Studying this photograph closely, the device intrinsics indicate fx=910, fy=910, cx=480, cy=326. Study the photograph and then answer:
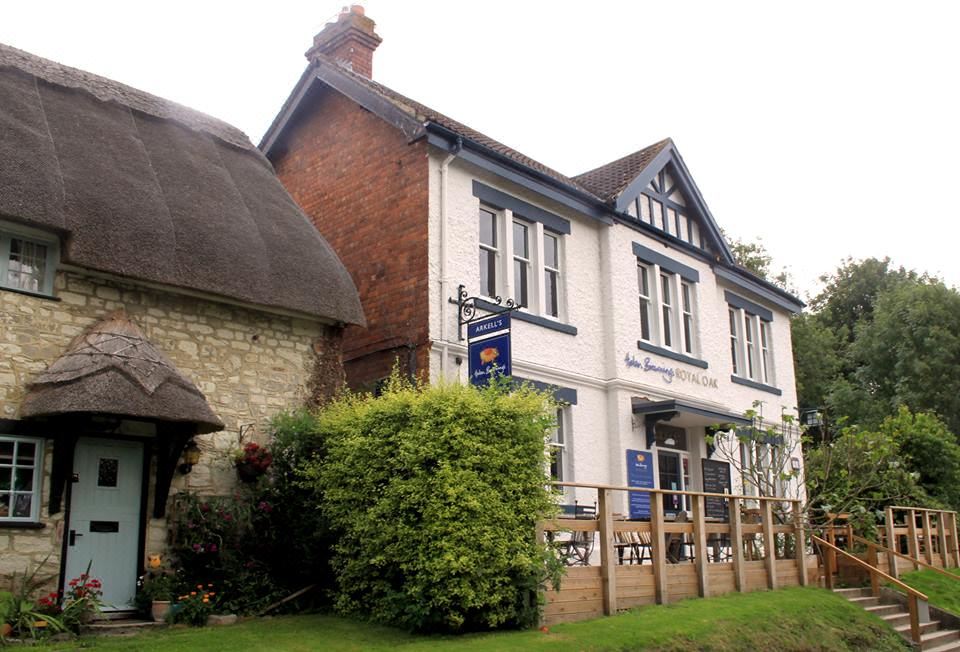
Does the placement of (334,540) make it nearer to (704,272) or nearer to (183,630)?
(183,630)

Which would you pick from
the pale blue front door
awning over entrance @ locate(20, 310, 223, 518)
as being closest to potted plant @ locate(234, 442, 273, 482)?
awning over entrance @ locate(20, 310, 223, 518)

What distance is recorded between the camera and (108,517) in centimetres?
1159

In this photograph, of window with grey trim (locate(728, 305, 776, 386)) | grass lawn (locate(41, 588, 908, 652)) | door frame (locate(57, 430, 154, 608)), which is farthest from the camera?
window with grey trim (locate(728, 305, 776, 386))

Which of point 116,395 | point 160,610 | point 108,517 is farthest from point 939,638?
point 116,395

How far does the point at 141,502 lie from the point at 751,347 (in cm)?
1710

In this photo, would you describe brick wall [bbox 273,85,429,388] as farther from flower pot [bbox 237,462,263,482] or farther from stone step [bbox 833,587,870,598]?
stone step [bbox 833,587,870,598]

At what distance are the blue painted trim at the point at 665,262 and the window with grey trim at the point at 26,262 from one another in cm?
1172

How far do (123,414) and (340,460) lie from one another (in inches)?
112

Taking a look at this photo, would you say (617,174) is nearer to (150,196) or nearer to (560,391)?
(560,391)

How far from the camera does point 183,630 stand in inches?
413

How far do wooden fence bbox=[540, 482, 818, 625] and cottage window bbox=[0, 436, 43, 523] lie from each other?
19.9ft

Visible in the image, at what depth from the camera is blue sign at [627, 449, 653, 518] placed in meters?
16.8

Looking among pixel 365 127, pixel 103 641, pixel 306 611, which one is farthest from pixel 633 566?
pixel 365 127

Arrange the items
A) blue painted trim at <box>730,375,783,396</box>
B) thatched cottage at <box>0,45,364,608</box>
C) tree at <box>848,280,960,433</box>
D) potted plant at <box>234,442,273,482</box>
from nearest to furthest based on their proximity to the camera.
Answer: thatched cottage at <box>0,45,364,608</box> → potted plant at <box>234,442,273,482</box> → blue painted trim at <box>730,375,783,396</box> → tree at <box>848,280,960,433</box>
